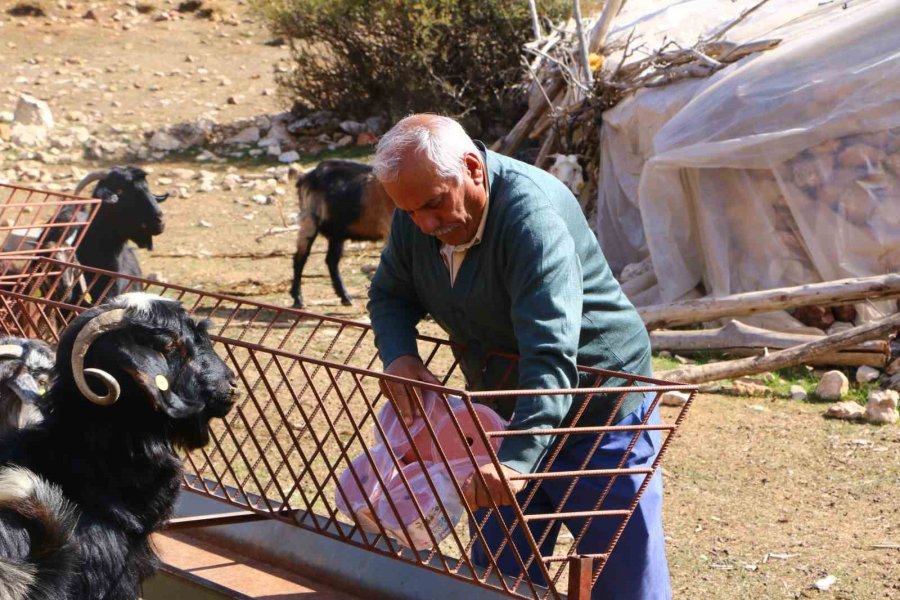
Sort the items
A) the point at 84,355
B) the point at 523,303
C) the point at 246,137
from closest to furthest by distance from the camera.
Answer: the point at 523,303, the point at 84,355, the point at 246,137

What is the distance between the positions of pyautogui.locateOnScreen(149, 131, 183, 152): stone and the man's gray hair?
11647mm

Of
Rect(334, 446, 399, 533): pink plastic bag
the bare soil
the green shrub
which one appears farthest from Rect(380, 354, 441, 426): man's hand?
the green shrub

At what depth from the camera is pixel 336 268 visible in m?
8.95

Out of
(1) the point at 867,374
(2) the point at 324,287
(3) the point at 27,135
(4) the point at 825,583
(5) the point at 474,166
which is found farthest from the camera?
(3) the point at 27,135

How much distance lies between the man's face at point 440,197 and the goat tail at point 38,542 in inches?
42.5

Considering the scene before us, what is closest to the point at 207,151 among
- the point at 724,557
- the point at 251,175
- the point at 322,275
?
the point at 251,175

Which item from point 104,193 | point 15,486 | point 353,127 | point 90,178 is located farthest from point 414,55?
point 15,486

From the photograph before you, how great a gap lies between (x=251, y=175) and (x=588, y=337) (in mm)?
10131

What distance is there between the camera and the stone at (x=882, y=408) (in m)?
5.75

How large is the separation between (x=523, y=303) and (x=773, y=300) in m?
4.31

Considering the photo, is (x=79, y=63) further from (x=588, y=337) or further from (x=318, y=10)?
(x=588, y=337)

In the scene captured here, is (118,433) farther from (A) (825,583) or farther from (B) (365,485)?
(A) (825,583)

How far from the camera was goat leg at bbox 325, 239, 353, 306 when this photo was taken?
8800mm

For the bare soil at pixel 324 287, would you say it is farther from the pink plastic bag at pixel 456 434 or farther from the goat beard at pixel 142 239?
the pink plastic bag at pixel 456 434
